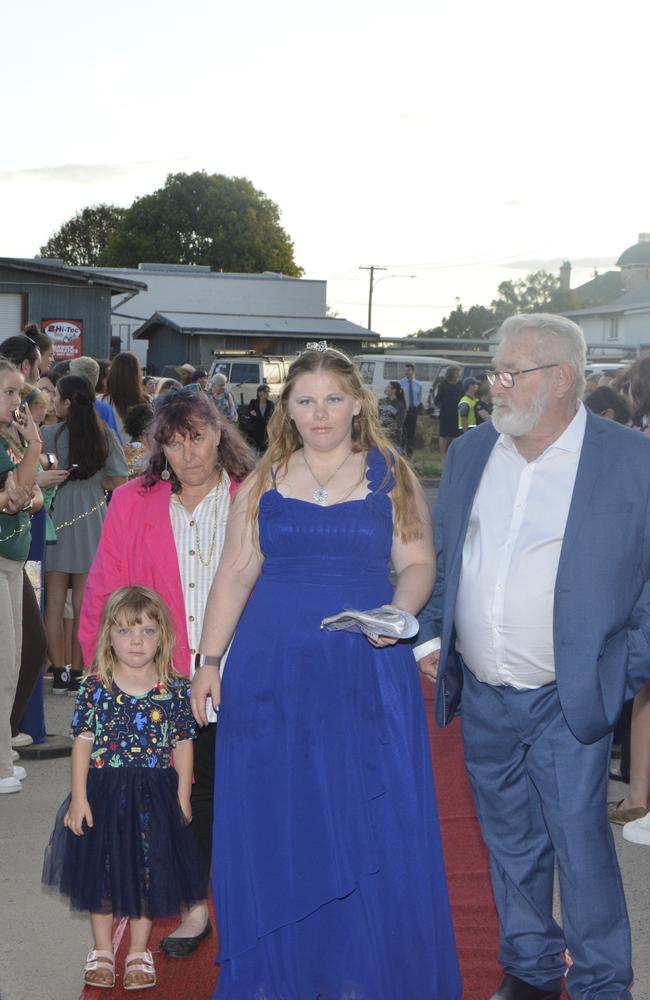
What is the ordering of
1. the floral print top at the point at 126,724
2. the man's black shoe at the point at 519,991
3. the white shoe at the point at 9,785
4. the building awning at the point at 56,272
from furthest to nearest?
the building awning at the point at 56,272 < the white shoe at the point at 9,785 < the floral print top at the point at 126,724 < the man's black shoe at the point at 519,991

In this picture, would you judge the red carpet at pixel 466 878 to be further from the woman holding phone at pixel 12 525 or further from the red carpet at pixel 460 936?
the woman holding phone at pixel 12 525

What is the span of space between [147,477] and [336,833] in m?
1.54

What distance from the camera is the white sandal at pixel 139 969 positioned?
435cm

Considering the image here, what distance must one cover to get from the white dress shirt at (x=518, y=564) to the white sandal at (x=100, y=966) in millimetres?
1627

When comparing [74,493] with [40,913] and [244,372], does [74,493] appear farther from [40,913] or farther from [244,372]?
[244,372]

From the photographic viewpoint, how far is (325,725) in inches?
164

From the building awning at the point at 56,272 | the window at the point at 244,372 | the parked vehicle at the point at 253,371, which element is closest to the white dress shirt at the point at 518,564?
the building awning at the point at 56,272

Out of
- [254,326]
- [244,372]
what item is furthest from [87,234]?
[244,372]

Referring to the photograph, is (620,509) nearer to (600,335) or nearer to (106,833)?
(106,833)

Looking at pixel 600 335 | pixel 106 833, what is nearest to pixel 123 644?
pixel 106 833

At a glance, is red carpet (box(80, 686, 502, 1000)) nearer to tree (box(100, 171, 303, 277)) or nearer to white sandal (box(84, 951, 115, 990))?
white sandal (box(84, 951, 115, 990))

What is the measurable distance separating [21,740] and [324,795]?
3.61 meters

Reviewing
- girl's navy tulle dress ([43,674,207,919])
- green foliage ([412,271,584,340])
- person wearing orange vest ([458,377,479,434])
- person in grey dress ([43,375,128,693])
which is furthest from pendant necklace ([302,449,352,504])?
green foliage ([412,271,584,340])

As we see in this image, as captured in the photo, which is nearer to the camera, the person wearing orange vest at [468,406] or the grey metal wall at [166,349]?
the person wearing orange vest at [468,406]
